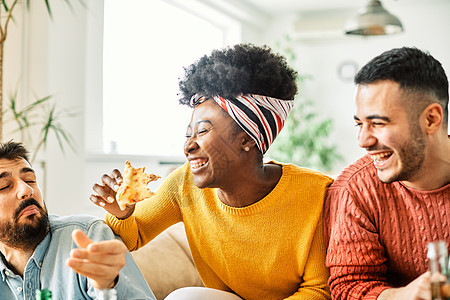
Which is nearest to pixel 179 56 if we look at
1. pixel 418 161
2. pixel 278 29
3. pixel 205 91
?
pixel 278 29

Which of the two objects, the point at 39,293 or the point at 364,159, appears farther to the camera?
the point at 364,159

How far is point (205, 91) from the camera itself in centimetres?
184

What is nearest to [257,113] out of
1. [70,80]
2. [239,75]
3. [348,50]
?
[239,75]

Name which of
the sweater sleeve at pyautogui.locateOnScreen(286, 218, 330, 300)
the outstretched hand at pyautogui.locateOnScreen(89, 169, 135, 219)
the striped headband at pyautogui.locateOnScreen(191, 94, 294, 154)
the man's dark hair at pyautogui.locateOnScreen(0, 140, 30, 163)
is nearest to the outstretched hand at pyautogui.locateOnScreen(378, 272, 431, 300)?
the sweater sleeve at pyautogui.locateOnScreen(286, 218, 330, 300)

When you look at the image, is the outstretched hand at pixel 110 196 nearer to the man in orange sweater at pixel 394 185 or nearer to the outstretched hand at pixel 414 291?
the man in orange sweater at pixel 394 185

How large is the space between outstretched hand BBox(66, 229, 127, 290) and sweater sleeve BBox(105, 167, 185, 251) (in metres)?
0.57

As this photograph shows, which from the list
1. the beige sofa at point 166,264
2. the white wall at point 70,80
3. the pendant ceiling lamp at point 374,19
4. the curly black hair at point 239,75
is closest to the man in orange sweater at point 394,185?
the curly black hair at point 239,75

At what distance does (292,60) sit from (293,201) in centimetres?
532

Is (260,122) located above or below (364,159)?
above

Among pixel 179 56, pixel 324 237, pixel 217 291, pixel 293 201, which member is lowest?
pixel 217 291

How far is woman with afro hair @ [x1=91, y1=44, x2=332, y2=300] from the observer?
1804 mm

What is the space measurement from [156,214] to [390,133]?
34.2 inches

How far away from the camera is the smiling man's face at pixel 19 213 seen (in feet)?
5.34

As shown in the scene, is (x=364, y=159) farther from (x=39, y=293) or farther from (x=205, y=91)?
(x=39, y=293)
